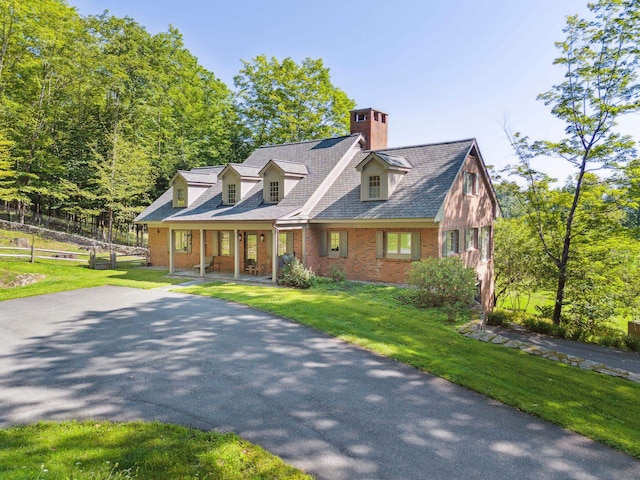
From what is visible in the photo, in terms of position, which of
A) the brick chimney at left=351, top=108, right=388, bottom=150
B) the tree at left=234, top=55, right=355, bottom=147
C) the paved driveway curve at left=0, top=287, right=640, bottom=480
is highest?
the tree at left=234, top=55, right=355, bottom=147

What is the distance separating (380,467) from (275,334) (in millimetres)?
5594

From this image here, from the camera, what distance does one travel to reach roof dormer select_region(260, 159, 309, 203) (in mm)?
22156

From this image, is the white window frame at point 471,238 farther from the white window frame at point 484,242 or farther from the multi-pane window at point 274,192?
the multi-pane window at point 274,192

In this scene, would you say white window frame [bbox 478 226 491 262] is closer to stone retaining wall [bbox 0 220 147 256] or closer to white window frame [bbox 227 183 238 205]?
white window frame [bbox 227 183 238 205]

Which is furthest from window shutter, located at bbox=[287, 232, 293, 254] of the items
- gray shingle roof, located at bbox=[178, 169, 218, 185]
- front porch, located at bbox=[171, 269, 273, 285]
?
gray shingle roof, located at bbox=[178, 169, 218, 185]

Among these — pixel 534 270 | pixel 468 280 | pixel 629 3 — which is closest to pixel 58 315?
pixel 468 280

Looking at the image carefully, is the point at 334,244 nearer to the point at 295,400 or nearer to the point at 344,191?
the point at 344,191

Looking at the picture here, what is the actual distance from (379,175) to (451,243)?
4.81m

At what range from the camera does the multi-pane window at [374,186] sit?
20.2 m

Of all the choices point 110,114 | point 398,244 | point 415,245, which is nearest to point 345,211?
point 398,244

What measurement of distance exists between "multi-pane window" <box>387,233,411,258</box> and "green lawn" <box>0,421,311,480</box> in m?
14.6

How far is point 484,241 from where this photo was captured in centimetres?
2453

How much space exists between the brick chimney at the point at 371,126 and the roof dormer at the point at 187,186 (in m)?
10.1

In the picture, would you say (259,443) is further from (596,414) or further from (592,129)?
(592,129)
